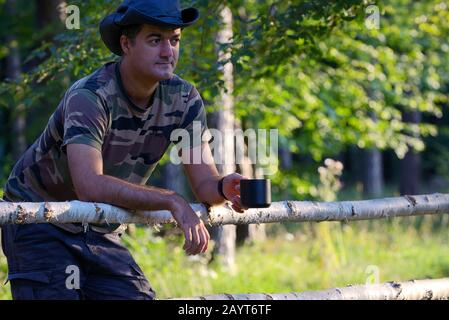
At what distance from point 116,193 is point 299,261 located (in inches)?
277

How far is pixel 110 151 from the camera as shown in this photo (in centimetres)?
430

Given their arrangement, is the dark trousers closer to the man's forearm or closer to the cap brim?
the man's forearm

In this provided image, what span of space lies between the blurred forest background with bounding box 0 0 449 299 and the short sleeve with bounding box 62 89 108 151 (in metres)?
2.42

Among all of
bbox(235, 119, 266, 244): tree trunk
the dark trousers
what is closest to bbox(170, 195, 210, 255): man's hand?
the dark trousers

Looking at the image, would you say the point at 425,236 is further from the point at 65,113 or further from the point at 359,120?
the point at 65,113

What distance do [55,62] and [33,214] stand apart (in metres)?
3.50

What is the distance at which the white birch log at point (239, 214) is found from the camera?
373cm

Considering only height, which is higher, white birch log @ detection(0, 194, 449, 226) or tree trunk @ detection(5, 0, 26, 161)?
tree trunk @ detection(5, 0, 26, 161)

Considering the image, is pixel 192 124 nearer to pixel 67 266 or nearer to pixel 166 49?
pixel 166 49

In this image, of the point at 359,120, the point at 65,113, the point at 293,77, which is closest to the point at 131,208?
the point at 65,113

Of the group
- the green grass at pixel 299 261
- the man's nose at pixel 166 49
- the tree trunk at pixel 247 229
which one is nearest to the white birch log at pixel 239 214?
the man's nose at pixel 166 49

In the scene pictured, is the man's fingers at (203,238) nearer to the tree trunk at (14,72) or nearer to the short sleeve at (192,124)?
the short sleeve at (192,124)

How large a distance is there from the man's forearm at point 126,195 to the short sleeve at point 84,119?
0.56 ft

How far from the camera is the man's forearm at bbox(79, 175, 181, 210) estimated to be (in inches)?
156
